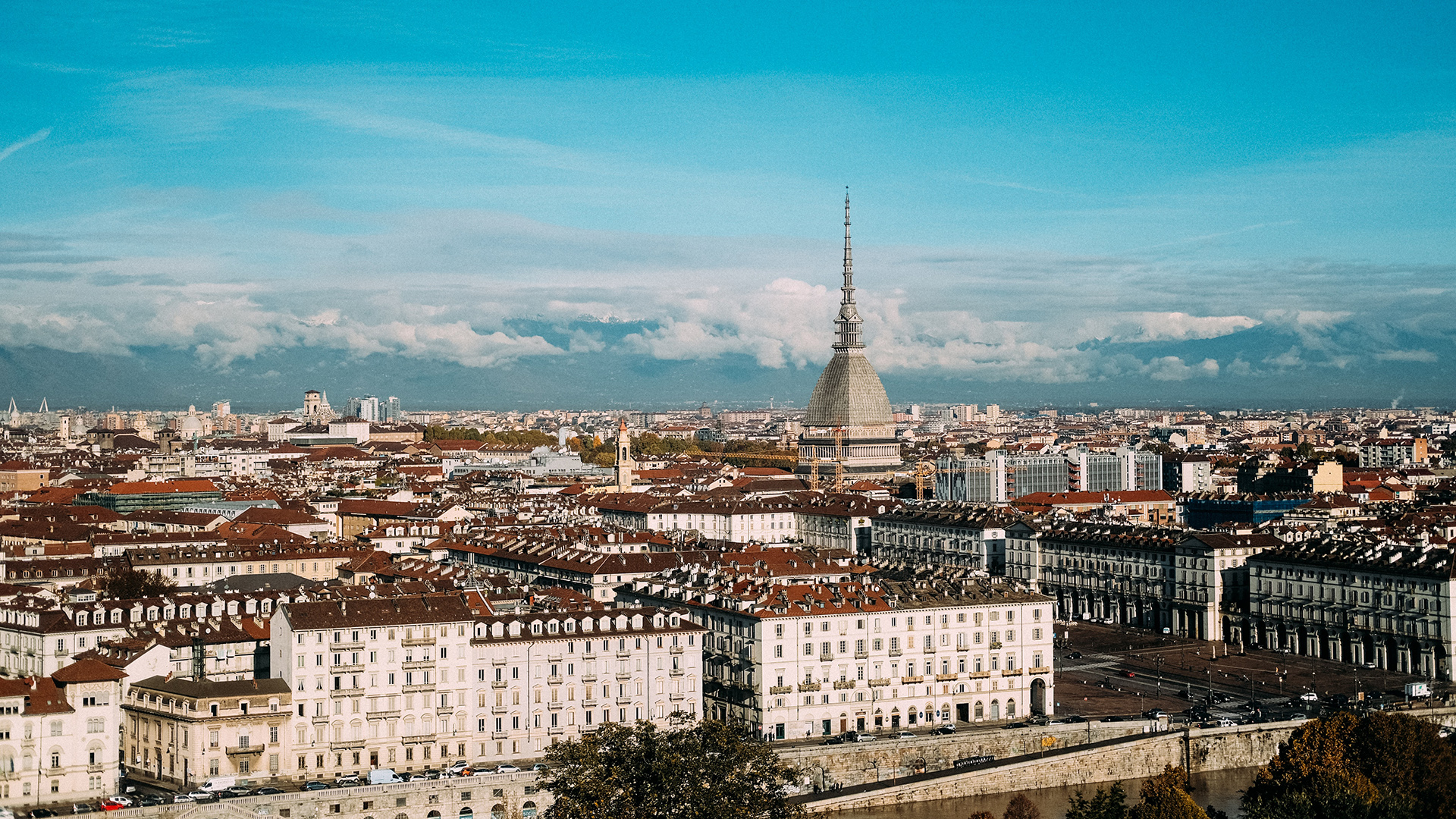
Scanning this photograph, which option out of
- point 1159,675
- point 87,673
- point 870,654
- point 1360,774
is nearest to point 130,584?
point 87,673

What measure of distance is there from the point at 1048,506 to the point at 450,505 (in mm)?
30137

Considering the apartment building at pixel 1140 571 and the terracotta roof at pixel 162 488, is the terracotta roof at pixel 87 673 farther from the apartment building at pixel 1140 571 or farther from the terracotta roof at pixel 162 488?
the terracotta roof at pixel 162 488

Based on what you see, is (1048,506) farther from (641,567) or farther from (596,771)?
(596,771)

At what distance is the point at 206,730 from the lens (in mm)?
41781

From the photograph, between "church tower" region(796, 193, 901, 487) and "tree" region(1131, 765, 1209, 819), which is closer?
"tree" region(1131, 765, 1209, 819)

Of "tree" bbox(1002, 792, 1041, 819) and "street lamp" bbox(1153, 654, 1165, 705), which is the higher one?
"street lamp" bbox(1153, 654, 1165, 705)

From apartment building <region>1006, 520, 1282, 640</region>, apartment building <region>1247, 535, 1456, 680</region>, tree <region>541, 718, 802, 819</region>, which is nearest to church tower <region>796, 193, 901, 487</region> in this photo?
apartment building <region>1006, 520, 1282, 640</region>

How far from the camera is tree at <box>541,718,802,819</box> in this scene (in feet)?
114

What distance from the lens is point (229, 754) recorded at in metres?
42.1

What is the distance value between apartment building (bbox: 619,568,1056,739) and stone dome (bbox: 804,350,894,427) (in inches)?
3875

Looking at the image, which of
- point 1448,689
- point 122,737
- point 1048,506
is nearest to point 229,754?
point 122,737

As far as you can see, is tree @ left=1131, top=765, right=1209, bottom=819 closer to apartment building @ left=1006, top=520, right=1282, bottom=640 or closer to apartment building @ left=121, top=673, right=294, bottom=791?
apartment building @ left=121, top=673, right=294, bottom=791

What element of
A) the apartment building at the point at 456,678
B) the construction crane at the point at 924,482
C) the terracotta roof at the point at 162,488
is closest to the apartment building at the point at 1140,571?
the apartment building at the point at 456,678

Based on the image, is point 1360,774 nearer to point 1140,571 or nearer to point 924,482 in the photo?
point 1140,571
